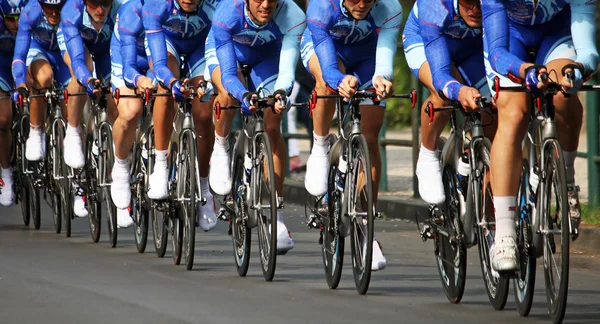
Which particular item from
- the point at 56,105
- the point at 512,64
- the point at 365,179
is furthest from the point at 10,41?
the point at 512,64

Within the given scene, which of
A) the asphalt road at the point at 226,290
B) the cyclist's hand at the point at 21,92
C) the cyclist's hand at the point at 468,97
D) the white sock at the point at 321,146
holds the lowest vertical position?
the asphalt road at the point at 226,290

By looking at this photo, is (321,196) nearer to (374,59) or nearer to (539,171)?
(374,59)

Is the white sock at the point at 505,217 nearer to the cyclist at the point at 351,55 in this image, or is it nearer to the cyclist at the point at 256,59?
the cyclist at the point at 351,55

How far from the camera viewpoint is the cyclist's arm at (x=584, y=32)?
738 centimetres

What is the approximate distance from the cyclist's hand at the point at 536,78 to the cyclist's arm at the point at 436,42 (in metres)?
1.23

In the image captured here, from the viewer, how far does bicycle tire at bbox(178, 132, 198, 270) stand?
34.1 feet

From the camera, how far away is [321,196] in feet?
32.3

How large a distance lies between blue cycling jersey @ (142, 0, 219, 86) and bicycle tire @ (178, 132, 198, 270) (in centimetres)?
71

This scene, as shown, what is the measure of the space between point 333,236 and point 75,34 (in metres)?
4.36

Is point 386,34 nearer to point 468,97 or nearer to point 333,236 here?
point 333,236

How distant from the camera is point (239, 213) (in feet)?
33.7

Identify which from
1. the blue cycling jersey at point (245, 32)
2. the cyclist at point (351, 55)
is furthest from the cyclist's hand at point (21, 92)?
the cyclist at point (351, 55)

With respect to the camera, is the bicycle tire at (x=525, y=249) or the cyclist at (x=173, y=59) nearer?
the bicycle tire at (x=525, y=249)

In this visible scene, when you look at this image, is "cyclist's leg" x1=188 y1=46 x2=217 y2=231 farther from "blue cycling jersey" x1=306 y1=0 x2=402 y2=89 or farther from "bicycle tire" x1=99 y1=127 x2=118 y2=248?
"blue cycling jersey" x1=306 y1=0 x2=402 y2=89
